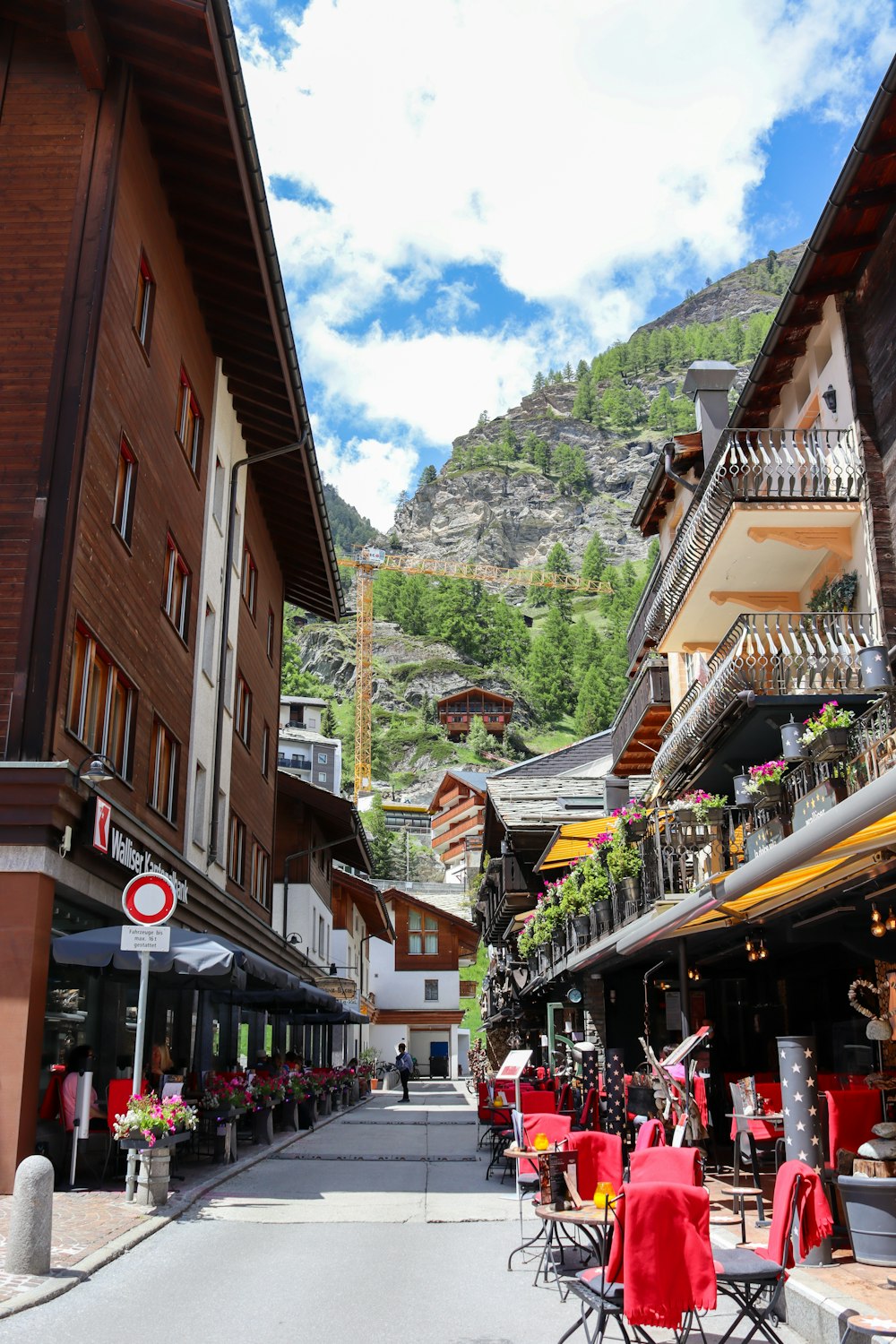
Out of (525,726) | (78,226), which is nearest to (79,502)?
(78,226)

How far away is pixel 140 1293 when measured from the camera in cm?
753

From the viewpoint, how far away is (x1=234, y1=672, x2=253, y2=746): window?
84.4 ft

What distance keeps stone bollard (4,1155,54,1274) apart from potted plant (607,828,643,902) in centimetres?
1076

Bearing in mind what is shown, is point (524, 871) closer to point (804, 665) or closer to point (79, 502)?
point (804, 665)

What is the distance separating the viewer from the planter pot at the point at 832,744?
1198 centimetres

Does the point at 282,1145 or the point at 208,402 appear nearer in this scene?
the point at 282,1145

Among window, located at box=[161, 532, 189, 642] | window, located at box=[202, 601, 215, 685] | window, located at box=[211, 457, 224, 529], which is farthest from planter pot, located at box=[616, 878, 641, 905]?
window, located at box=[211, 457, 224, 529]

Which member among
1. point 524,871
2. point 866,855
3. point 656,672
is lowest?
point 866,855

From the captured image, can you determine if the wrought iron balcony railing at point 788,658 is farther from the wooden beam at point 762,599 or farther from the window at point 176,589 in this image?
the window at point 176,589

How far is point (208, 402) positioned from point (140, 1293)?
54.9 ft

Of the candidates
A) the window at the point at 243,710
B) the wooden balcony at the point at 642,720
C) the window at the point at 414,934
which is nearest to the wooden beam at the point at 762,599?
the wooden balcony at the point at 642,720

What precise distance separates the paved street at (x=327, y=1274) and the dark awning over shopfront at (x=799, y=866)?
2.87m

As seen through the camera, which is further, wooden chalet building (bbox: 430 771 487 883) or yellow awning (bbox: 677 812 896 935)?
wooden chalet building (bbox: 430 771 487 883)

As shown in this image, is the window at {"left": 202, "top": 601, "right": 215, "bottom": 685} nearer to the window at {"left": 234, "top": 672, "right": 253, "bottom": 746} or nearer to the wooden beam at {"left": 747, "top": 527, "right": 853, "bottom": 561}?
the window at {"left": 234, "top": 672, "right": 253, "bottom": 746}
